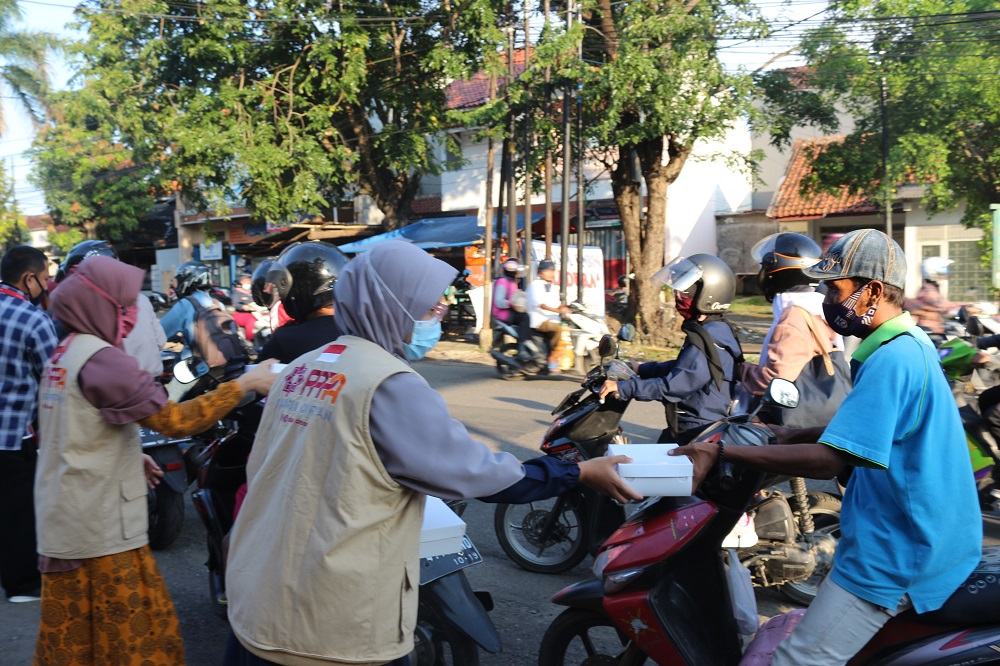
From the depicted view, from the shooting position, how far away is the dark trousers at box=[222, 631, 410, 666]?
6.75 ft

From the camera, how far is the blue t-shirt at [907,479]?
2.02 meters

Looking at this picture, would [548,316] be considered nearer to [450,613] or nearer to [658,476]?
[450,613]

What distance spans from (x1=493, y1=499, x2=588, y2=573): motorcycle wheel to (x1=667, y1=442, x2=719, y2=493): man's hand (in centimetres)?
223

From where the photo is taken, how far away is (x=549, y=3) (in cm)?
1588

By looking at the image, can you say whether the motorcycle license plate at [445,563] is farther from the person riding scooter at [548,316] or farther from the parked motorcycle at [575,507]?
the person riding scooter at [548,316]

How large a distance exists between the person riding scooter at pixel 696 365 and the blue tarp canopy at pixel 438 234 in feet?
51.3

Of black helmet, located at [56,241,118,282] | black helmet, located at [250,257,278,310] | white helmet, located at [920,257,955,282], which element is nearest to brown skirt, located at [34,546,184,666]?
black helmet, located at [250,257,278,310]

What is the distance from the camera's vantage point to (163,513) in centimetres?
520

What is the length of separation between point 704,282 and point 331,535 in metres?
2.86

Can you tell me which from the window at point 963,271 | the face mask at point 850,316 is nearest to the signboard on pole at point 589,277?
the window at point 963,271

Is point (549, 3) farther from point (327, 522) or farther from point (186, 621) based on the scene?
point (327, 522)

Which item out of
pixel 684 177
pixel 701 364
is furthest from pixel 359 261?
pixel 684 177

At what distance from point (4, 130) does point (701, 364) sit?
3022 cm

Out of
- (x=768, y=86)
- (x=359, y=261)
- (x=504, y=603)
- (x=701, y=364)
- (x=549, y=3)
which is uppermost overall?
(x=549, y=3)
